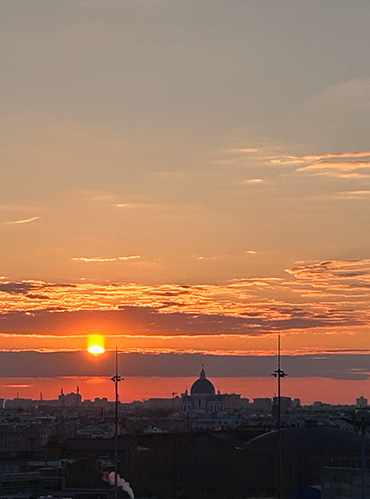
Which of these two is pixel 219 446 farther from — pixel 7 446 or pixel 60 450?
pixel 7 446

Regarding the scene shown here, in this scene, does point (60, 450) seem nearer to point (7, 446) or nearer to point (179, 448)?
point (179, 448)

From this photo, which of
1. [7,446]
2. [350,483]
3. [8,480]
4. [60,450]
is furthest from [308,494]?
[7,446]

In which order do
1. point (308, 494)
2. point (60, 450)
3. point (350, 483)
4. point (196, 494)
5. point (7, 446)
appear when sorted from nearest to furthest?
point (350, 483)
point (308, 494)
point (196, 494)
point (60, 450)
point (7, 446)

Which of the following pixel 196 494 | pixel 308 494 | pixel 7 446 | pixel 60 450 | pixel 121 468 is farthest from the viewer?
pixel 7 446

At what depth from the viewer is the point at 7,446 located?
192m

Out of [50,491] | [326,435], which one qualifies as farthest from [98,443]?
[50,491]

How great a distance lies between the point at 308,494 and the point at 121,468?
1612 inches

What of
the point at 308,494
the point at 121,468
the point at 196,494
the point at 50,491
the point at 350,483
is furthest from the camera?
the point at 121,468

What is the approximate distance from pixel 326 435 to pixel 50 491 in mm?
61009

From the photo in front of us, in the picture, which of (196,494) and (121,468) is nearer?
(196,494)

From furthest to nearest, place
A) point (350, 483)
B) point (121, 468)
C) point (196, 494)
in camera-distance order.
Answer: point (121, 468), point (196, 494), point (350, 483)

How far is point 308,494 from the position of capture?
3885 inches

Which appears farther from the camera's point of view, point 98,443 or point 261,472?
point 98,443

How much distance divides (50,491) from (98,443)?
72.0m
